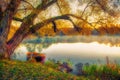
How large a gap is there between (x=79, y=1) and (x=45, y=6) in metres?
1.76

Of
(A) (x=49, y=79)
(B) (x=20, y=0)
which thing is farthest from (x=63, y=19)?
(A) (x=49, y=79)

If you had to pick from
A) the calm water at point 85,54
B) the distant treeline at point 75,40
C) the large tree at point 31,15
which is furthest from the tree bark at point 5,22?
the distant treeline at point 75,40

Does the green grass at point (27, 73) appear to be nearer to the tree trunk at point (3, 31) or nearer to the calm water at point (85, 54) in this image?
the tree trunk at point (3, 31)

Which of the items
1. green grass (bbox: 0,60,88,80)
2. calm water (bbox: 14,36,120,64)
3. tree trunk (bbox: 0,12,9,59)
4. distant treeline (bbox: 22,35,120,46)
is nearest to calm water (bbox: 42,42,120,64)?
calm water (bbox: 14,36,120,64)

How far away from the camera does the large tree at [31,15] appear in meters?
18.3

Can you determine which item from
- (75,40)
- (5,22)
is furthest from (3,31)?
(75,40)

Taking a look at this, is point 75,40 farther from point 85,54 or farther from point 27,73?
point 27,73

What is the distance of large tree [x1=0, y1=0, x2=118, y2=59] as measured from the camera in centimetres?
1830

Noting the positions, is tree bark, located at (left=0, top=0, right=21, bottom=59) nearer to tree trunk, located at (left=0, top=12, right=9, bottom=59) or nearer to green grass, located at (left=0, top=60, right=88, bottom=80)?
tree trunk, located at (left=0, top=12, right=9, bottom=59)

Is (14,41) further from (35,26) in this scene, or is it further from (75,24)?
(75,24)

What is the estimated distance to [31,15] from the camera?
19.9m

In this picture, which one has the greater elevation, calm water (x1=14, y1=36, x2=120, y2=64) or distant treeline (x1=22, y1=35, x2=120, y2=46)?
distant treeline (x1=22, y1=35, x2=120, y2=46)

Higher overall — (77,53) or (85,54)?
(77,53)

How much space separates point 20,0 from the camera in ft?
61.0
